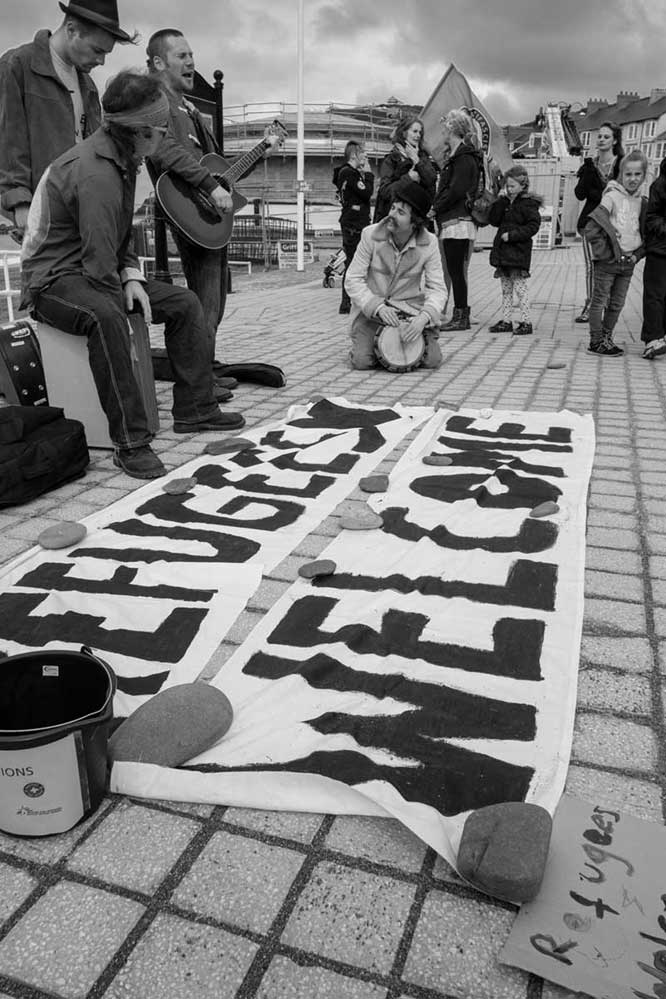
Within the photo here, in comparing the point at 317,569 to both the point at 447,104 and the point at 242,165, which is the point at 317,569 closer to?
the point at 242,165

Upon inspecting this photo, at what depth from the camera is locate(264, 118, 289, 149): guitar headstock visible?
620cm

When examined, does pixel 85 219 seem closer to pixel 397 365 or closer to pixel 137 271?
Result: pixel 137 271

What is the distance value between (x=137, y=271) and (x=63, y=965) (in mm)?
3835

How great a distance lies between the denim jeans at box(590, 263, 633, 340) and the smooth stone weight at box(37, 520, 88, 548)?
18.0 feet

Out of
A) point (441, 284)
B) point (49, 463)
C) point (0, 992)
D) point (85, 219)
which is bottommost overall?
point (0, 992)

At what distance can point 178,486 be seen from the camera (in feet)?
12.5

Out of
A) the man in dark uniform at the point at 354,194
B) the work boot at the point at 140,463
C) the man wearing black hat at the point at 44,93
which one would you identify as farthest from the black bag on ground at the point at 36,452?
the man in dark uniform at the point at 354,194

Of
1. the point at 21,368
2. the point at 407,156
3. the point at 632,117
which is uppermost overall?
the point at 632,117

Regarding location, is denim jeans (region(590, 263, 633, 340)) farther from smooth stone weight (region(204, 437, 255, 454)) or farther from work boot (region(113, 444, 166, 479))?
work boot (region(113, 444, 166, 479))

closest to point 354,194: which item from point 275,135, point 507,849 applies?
point 275,135

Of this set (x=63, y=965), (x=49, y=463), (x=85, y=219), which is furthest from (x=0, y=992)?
(x=85, y=219)

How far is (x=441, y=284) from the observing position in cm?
659

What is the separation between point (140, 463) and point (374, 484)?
4.13 feet

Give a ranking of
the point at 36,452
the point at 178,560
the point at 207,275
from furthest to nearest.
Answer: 1. the point at 207,275
2. the point at 36,452
3. the point at 178,560
